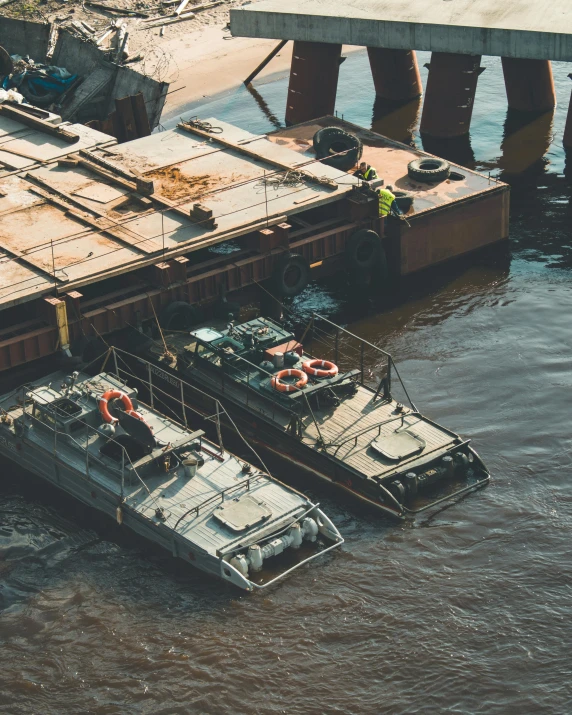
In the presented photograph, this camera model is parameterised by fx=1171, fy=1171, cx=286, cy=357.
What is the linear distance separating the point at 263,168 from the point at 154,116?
11916mm

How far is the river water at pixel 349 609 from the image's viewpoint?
80.0ft

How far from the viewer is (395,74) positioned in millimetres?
55875

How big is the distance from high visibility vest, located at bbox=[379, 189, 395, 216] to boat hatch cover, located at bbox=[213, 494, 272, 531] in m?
14.2

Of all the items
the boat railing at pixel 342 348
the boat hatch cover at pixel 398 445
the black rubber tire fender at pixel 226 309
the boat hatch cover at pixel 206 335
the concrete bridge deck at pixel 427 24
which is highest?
the concrete bridge deck at pixel 427 24

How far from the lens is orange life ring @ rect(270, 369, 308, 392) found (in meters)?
31.0

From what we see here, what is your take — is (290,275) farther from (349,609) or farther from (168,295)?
(349,609)

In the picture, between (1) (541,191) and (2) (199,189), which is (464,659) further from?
(1) (541,191)

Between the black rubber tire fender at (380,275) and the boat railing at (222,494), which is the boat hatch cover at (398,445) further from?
the black rubber tire fender at (380,275)

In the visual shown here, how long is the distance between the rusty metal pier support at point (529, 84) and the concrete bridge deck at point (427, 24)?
2.82 m

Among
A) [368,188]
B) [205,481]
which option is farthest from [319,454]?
[368,188]

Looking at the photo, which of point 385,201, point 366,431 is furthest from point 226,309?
point 366,431

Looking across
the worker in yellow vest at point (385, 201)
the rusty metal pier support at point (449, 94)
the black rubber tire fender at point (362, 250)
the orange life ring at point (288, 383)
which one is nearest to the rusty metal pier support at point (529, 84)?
the rusty metal pier support at point (449, 94)

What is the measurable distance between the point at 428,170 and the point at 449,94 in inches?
368

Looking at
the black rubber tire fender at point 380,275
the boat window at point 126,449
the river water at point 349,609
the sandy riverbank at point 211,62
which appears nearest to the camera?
the river water at point 349,609
